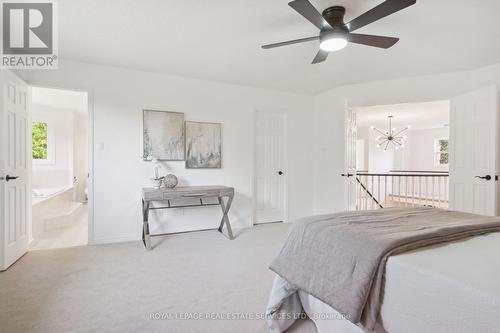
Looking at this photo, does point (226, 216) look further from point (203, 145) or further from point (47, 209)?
point (47, 209)

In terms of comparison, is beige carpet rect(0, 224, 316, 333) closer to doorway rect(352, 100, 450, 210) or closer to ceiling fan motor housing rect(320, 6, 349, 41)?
ceiling fan motor housing rect(320, 6, 349, 41)

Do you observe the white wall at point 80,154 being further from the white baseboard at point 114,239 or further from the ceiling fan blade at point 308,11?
the ceiling fan blade at point 308,11

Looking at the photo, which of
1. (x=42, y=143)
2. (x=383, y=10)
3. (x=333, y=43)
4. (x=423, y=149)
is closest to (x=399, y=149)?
(x=423, y=149)

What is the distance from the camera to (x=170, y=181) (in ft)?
11.4

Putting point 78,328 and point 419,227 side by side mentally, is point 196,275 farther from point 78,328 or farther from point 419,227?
point 419,227

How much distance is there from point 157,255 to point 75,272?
77 cm

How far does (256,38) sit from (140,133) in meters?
2.02

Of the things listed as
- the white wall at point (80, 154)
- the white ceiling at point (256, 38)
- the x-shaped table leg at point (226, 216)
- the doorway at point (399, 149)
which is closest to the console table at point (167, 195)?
the x-shaped table leg at point (226, 216)

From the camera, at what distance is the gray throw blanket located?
116 centimetres

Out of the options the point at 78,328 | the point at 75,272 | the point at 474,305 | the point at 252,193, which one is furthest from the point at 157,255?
the point at 474,305

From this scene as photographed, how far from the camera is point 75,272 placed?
2.47 metres

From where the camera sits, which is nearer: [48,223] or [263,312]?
[263,312]

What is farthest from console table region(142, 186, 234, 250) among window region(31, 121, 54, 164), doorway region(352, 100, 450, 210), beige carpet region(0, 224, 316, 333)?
doorway region(352, 100, 450, 210)

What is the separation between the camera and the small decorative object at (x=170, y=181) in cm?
347
